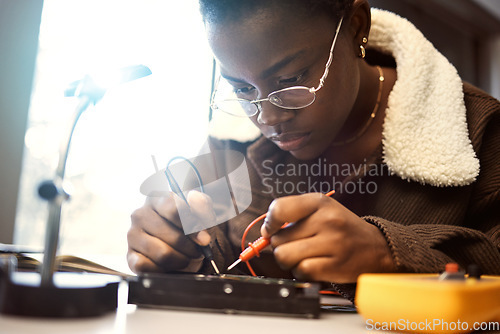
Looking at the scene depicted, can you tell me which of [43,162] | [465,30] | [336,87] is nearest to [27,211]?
[43,162]

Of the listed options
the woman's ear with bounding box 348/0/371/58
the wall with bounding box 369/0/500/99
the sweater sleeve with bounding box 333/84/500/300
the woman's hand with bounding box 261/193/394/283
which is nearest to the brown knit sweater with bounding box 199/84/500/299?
the sweater sleeve with bounding box 333/84/500/300

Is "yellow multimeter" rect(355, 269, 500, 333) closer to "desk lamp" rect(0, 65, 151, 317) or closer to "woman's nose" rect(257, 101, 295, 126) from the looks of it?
"desk lamp" rect(0, 65, 151, 317)

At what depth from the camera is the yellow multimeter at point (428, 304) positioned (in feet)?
1.28

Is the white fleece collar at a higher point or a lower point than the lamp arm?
higher

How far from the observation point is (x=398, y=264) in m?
0.53

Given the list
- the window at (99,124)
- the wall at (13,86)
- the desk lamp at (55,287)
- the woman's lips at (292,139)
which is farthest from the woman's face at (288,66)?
the wall at (13,86)

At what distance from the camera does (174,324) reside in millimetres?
412

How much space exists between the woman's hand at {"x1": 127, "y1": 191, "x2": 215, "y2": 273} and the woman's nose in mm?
225

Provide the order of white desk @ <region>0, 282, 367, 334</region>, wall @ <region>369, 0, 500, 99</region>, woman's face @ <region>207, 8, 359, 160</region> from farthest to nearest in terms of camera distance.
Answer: wall @ <region>369, 0, 500, 99</region> < woman's face @ <region>207, 8, 359, 160</region> < white desk @ <region>0, 282, 367, 334</region>

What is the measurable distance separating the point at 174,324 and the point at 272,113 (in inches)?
18.8

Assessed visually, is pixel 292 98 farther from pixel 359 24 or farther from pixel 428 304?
pixel 428 304

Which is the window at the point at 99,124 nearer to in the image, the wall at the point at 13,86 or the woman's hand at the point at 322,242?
the wall at the point at 13,86

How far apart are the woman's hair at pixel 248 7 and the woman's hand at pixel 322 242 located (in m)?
0.37

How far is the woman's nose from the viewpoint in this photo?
0.81 meters
